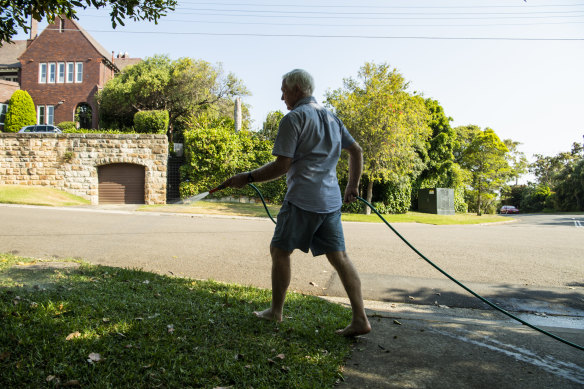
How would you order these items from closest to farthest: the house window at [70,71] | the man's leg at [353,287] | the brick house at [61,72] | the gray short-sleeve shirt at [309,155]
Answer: the gray short-sleeve shirt at [309,155]
the man's leg at [353,287]
the brick house at [61,72]
the house window at [70,71]

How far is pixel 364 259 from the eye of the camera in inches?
275

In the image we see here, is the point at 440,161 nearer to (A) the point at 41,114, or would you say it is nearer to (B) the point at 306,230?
(B) the point at 306,230

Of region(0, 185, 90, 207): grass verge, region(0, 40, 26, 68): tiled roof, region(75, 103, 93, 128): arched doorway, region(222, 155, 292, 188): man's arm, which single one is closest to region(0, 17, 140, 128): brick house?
region(75, 103, 93, 128): arched doorway

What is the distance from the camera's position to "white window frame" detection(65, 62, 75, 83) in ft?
98.4

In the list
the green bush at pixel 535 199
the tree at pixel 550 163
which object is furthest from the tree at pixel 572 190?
the tree at pixel 550 163

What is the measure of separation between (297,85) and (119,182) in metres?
17.6

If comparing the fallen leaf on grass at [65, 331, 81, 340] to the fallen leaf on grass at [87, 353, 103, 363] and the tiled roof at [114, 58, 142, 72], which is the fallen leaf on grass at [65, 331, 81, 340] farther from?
the tiled roof at [114, 58, 142, 72]

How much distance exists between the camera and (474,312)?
14.4 ft

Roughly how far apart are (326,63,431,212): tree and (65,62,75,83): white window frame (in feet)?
74.6

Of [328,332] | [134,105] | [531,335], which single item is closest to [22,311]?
[328,332]

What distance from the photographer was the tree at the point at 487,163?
26188mm

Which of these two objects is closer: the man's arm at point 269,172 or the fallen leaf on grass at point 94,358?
the fallen leaf on grass at point 94,358

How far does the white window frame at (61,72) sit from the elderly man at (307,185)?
33362 millimetres

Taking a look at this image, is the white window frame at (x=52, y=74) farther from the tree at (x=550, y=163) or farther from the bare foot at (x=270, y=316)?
the tree at (x=550, y=163)
